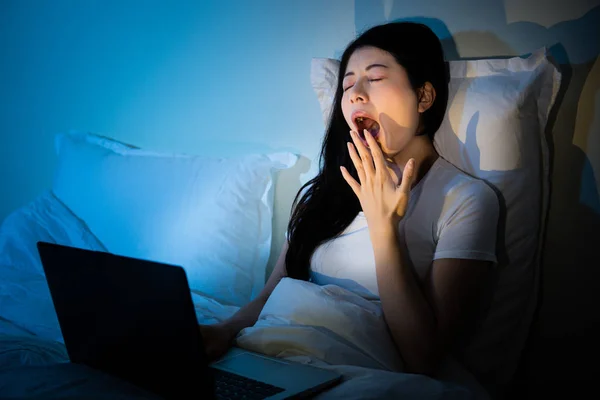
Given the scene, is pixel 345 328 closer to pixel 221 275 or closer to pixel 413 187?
pixel 413 187

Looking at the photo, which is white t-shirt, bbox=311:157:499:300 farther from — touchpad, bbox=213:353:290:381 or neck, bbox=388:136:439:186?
touchpad, bbox=213:353:290:381

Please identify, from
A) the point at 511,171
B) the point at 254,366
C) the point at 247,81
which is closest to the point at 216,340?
the point at 254,366

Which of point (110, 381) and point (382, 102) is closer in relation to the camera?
point (110, 381)

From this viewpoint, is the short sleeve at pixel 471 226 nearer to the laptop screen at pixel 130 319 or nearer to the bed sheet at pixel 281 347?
the bed sheet at pixel 281 347

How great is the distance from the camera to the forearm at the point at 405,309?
0.95 metres

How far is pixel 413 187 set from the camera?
3.82ft

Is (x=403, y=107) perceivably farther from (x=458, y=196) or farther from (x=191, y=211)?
(x=191, y=211)

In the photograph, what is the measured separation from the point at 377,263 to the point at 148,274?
488 millimetres

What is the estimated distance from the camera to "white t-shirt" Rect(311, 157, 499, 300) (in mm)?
1006

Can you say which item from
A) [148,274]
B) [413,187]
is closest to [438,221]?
[413,187]

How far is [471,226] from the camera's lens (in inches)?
39.6

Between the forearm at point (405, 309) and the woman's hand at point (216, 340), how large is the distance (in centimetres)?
32

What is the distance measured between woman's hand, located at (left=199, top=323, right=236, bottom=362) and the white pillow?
45 cm

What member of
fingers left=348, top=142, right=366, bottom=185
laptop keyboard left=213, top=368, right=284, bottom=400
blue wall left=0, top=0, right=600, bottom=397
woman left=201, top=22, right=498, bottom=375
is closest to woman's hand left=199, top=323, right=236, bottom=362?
woman left=201, top=22, right=498, bottom=375
